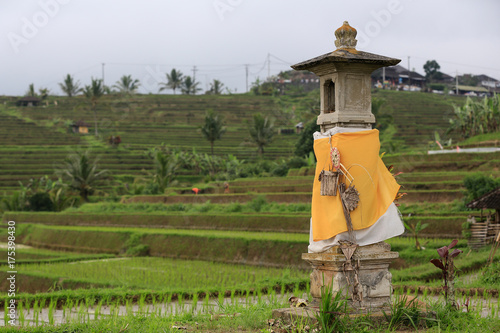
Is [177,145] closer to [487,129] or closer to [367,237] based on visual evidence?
[487,129]

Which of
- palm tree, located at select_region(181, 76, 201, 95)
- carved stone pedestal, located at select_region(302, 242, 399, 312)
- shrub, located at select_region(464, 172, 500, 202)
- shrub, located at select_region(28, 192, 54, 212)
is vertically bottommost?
shrub, located at select_region(28, 192, 54, 212)

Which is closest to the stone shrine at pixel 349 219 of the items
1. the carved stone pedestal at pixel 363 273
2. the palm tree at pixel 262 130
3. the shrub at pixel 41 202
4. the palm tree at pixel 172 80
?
the carved stone pedestal at pixel 363 273

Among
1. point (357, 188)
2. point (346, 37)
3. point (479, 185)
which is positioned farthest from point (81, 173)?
point (357, 188)

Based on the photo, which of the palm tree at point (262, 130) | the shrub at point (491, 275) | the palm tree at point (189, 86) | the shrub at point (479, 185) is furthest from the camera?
the palm tree at point (189, 86)

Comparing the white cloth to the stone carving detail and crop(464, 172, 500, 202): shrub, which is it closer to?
the stone carving detail

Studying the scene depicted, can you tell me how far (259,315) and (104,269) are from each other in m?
9.09

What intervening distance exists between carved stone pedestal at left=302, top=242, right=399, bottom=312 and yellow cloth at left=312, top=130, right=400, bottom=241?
0.24m

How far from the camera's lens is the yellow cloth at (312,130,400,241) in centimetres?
623

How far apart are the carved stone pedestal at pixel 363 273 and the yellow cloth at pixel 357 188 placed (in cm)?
24

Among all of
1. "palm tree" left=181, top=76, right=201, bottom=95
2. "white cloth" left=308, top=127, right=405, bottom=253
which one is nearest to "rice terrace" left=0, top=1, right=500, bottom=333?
"white cloth" left=308, top=127, right=405, bottom=253

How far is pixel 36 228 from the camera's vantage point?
79.4 ft

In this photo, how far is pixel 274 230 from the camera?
18.2 m

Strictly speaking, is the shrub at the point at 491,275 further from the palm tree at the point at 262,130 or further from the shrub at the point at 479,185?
the palm tree at the point at 262,130

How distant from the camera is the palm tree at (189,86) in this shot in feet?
273
